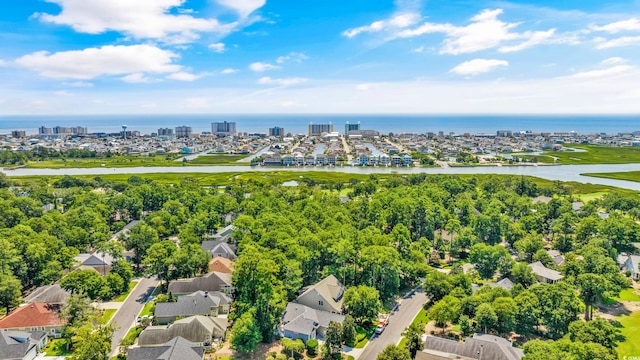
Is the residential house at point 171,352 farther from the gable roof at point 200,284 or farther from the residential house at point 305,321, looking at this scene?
the gable roof at point 200,284

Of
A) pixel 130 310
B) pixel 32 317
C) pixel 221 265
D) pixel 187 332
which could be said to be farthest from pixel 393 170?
pixel 32 317

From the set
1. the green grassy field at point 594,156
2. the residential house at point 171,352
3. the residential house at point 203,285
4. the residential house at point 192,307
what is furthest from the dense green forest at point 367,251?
the green grassy field at point 594,156

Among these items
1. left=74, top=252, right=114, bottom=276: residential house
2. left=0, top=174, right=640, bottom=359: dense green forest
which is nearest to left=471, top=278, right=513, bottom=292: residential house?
left=0, top=174, right=640, bottom=359: dense green forest

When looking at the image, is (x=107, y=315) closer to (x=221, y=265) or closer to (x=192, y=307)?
(x=192, y=307)

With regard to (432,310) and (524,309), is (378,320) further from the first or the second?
(524,309)

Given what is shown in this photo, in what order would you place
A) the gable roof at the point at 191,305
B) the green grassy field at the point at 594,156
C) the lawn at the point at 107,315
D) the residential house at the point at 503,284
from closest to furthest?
the gable roof at the point at 191,305 → the lawn at the point at 107,315 → the residential house at the point at 503,284 → the green grassy field at the point at 594,156
